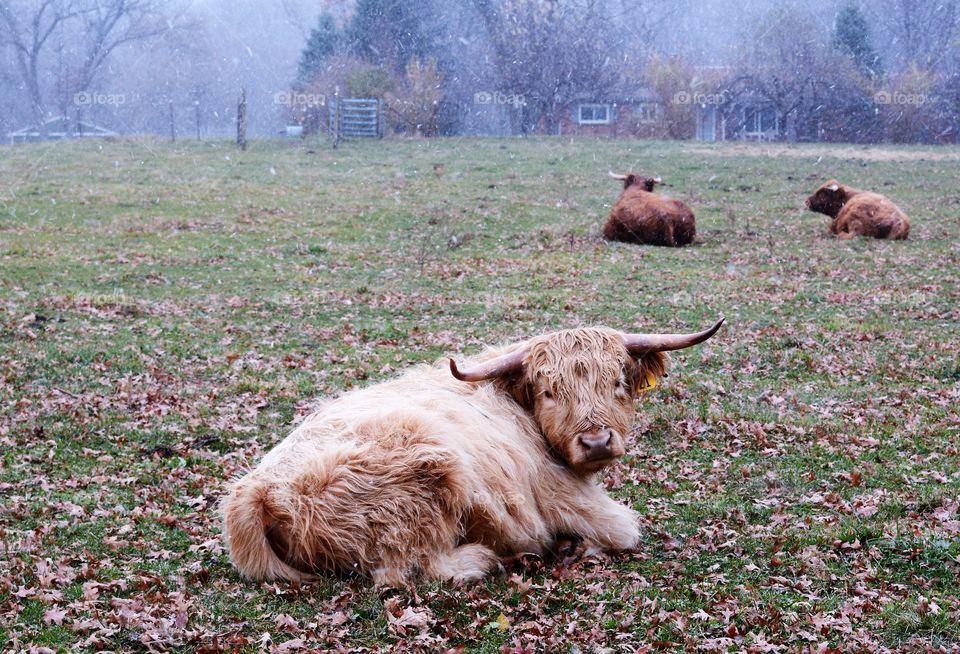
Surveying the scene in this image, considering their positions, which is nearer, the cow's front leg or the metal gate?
the cow's front leg

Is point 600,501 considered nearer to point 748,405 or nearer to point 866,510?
point 866,510

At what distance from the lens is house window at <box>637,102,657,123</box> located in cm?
4892

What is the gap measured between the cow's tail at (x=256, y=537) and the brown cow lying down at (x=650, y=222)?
49.2 feet

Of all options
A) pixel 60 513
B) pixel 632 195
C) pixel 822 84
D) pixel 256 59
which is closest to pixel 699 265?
pixel 632 195

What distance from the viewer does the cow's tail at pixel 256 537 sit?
5.02m

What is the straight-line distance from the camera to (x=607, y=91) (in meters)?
53.8

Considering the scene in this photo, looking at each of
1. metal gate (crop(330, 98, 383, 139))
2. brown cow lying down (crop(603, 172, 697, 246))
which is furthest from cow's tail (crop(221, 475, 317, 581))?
metal gate (crop(330, 98, 383, 139))

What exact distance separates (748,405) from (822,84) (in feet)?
147

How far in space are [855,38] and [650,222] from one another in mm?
41591

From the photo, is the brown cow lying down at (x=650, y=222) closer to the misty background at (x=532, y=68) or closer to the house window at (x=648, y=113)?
the misty background at (x=532, y=68)

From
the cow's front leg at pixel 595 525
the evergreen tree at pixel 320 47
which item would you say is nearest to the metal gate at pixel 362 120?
the evergreen tree at pixel 320 47

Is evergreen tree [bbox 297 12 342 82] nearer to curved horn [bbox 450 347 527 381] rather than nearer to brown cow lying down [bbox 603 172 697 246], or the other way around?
brown cow lying down [bbox 603 172 697 246]

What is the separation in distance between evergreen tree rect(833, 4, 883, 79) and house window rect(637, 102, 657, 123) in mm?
11377

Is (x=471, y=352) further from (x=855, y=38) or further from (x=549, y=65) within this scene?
(x=855, y=38)
